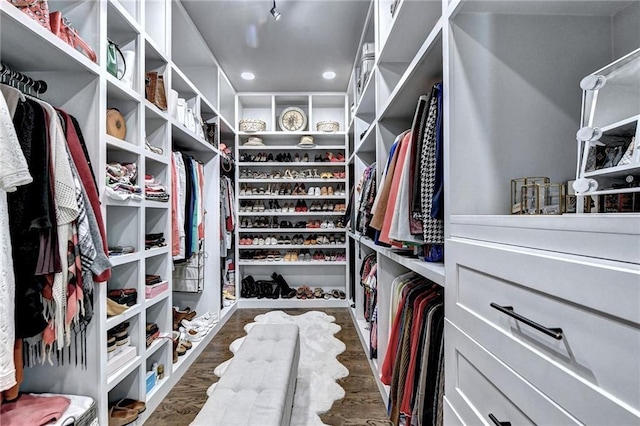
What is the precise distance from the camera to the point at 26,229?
3.46 feet

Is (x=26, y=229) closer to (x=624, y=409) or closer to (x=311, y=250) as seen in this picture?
(x=624, y=409)

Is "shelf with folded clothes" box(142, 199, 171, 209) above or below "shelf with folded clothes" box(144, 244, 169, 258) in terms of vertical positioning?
above

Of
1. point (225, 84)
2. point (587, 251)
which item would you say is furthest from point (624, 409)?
point (225, 84)

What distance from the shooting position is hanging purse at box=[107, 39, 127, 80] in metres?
1.51

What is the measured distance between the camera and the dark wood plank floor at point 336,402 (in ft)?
5.59

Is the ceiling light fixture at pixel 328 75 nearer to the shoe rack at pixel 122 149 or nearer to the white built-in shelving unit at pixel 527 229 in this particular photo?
the shoe rack at pixel 122 149

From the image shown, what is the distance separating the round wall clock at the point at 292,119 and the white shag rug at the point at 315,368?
2332mm

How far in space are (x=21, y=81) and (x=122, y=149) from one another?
461mm

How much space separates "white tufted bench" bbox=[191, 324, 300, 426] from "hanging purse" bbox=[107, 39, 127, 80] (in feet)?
5.18

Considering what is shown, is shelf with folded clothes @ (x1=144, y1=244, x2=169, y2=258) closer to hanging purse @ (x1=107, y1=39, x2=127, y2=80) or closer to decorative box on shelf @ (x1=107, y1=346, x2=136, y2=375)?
decorative box on shelf @ (x1=107, y1=346, x2=136, y2=375)

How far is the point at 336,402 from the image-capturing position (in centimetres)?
183

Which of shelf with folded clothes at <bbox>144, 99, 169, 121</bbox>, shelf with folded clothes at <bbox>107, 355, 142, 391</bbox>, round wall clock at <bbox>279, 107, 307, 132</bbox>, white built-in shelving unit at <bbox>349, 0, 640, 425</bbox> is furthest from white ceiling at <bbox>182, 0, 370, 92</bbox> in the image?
shelf with folded clothes at <bbox>107, 355, 142, 391</bbox>

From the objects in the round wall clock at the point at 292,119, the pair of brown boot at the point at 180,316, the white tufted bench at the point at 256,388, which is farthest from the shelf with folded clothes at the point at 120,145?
the round wall clock at the point at 292,119

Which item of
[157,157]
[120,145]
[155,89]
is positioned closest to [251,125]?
[155,89]
